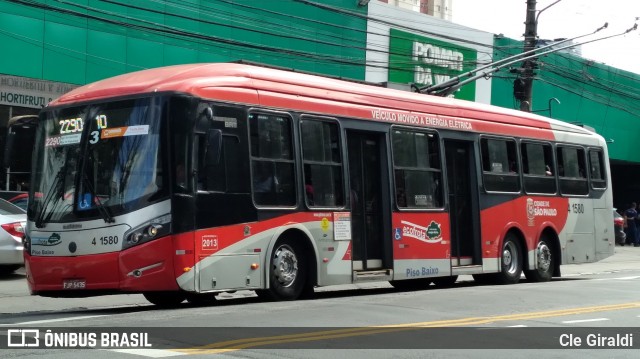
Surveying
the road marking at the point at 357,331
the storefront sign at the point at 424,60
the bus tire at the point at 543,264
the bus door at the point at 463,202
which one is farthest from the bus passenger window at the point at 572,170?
the storefront sign at the point at 424,60

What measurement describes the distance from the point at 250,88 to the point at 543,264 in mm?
9240

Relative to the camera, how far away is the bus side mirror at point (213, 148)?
1245 centimetres

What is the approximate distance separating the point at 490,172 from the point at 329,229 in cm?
523

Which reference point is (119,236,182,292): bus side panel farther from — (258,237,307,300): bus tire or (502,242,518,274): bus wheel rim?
(502,242,518,274): bus wheel rim

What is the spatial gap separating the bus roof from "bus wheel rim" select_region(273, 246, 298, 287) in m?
2.03

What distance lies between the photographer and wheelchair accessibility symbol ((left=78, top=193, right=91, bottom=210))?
12492mm

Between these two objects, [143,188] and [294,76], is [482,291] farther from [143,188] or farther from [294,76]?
[143,188]

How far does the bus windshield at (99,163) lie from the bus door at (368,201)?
3.94m

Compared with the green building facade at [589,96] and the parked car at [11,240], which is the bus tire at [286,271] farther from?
the green building facade at [589,96]

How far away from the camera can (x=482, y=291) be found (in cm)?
1648

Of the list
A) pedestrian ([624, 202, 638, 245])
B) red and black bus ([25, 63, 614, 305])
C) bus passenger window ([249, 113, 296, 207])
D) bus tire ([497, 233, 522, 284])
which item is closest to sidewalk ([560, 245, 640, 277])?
pedestrian ([624, 202, 638, 245])

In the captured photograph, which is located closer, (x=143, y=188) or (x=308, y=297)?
(x=143, y=188)

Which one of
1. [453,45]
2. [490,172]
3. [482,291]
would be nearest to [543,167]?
[490,172]

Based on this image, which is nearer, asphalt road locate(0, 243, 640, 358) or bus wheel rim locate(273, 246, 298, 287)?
asphalt road locate(0, 243, 640, 358)
